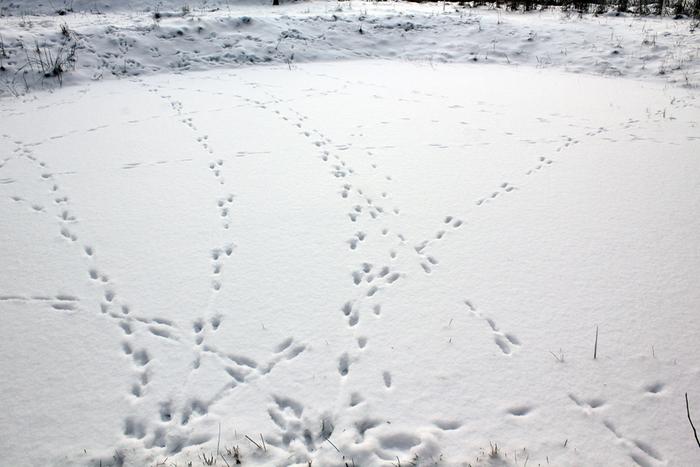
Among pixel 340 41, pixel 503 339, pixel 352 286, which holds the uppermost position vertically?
pixel 340 41

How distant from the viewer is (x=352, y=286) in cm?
375

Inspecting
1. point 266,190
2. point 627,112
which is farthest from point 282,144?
point 627,112

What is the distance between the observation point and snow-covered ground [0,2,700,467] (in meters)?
2.60

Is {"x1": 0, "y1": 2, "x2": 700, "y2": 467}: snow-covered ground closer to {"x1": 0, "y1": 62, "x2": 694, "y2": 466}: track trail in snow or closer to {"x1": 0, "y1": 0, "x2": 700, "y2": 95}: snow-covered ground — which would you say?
{"x1": 0, "y1": 62, "x2": 694, "y2": 466}: track trail in snow

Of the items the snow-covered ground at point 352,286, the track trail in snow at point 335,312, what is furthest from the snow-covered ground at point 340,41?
the track trail in snow at point 335,312

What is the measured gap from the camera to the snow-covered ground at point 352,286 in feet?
8.52

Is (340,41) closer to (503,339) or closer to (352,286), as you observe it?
(352,286)

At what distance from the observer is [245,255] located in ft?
13.5

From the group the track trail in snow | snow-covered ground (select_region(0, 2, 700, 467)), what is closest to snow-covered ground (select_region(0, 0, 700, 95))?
snow-covered ground (select_region(0, 2, 700, 467))

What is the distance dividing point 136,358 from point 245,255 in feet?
4.44

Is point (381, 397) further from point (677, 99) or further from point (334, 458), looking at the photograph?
point (677, 99)

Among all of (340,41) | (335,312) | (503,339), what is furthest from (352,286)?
(340,41)

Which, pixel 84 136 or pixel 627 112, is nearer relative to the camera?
pixel 84 136

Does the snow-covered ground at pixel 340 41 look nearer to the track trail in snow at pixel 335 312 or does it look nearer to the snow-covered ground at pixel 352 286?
the snow-covered ground at pixel 352 286
